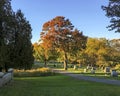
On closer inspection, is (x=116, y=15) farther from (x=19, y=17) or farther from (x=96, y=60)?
(x=96, y=60)

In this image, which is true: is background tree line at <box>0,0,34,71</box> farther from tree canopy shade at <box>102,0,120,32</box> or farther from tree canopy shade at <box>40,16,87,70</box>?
tree canopy shade at <box>40,16,87,70</box>

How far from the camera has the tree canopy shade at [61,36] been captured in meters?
66.5

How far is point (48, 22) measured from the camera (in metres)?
67.4

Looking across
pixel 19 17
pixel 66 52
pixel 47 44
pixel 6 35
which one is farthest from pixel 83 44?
pixel 6 35

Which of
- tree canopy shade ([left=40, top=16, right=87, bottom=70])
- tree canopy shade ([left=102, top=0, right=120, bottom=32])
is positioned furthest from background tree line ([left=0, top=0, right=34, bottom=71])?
tree canopy shade ([left=40, top=16, right=87, bottom=70])

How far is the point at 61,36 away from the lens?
6669cm

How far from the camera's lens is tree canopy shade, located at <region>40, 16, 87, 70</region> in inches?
2618

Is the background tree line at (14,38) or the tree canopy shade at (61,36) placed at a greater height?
the tree canopy shade at (61,36)

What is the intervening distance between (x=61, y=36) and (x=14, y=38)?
144ft

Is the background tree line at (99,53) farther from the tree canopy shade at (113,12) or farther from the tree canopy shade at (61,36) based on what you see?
the tree canopy shade at (113,12)

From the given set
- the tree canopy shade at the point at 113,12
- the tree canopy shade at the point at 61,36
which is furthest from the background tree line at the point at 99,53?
the tree canopy shade at the point at 113,12

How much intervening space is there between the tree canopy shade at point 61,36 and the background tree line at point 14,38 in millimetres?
40547

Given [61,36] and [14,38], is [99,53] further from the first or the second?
[14,38]

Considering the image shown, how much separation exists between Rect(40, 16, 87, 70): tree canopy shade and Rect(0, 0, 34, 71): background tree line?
40.5 m
